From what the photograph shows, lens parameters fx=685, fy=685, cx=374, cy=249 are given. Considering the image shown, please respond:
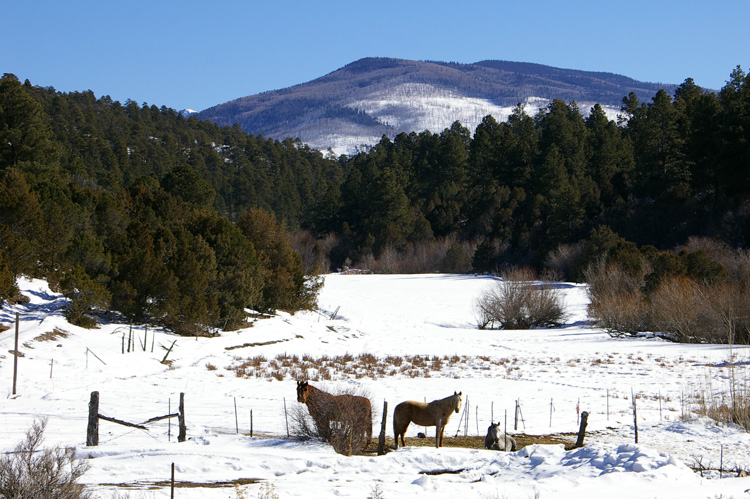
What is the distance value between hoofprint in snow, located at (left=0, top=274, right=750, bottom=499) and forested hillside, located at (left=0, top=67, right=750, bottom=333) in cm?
231

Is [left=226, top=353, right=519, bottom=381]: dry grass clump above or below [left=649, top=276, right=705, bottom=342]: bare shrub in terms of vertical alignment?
below

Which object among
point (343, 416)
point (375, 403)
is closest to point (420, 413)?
point (343, 416)

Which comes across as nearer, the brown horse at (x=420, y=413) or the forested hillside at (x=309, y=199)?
the brown horse at (x=420, y=413)

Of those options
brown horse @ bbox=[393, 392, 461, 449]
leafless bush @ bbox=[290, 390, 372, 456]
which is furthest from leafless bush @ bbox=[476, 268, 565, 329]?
leafless bush @ bbox=[290, 390, 372, 456]

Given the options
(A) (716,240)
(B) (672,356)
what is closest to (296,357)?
(B) (672,356)

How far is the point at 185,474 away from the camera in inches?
428

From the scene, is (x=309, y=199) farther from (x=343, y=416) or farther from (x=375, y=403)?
(x=343, y=416)

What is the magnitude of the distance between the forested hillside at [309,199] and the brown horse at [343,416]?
1596 centimetres

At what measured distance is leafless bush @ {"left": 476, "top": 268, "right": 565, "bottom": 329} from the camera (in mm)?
48219

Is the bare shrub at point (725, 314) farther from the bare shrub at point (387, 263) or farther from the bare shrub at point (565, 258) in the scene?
the bare shrub at point (387, 263)

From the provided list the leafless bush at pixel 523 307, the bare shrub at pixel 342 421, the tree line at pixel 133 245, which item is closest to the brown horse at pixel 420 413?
the bare shrub at pixel 342 421

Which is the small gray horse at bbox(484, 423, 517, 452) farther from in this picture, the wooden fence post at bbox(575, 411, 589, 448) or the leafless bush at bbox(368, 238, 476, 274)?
the leafless bush at bbox(368, 238, 476, 274)

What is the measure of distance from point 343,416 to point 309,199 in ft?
373

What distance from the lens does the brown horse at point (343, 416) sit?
1254 centimetres
